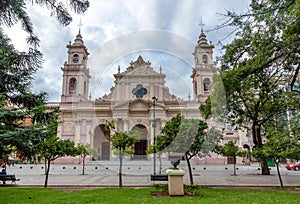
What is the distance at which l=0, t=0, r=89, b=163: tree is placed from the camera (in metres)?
5.48

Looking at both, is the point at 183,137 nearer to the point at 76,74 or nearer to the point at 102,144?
the point at 102,144

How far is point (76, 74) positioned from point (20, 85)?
31428 millimetres

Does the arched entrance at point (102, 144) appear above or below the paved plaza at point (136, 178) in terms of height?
above

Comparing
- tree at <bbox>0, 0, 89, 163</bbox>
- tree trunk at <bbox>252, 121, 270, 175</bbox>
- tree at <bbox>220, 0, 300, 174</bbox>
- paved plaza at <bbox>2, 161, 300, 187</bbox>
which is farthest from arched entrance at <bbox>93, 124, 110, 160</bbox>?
tree at <bbox>0, 0, 89, 163</bbox>

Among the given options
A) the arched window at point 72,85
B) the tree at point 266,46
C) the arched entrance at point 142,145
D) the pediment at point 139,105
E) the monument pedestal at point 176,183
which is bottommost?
the monument pedestal at point 176,183

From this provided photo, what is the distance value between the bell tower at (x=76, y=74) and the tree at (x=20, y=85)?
91.9 feet

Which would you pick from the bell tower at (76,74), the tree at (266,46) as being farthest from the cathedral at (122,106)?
the tree at (266,46)

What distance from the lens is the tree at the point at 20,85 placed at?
18.0 feet

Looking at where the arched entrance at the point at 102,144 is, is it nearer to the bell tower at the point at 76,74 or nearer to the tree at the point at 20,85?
the bell tower at the point at 76,74

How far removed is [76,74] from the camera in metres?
37.8

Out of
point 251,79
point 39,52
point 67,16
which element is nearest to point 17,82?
point 39,52

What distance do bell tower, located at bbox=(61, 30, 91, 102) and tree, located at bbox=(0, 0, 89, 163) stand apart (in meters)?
28.0

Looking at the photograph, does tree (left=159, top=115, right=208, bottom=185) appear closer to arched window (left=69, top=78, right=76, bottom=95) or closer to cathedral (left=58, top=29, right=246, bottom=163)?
cathedral (left=58, top=29, right=246, bottom=163)

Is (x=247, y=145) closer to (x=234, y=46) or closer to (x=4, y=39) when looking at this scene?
(x=234, y=46)
